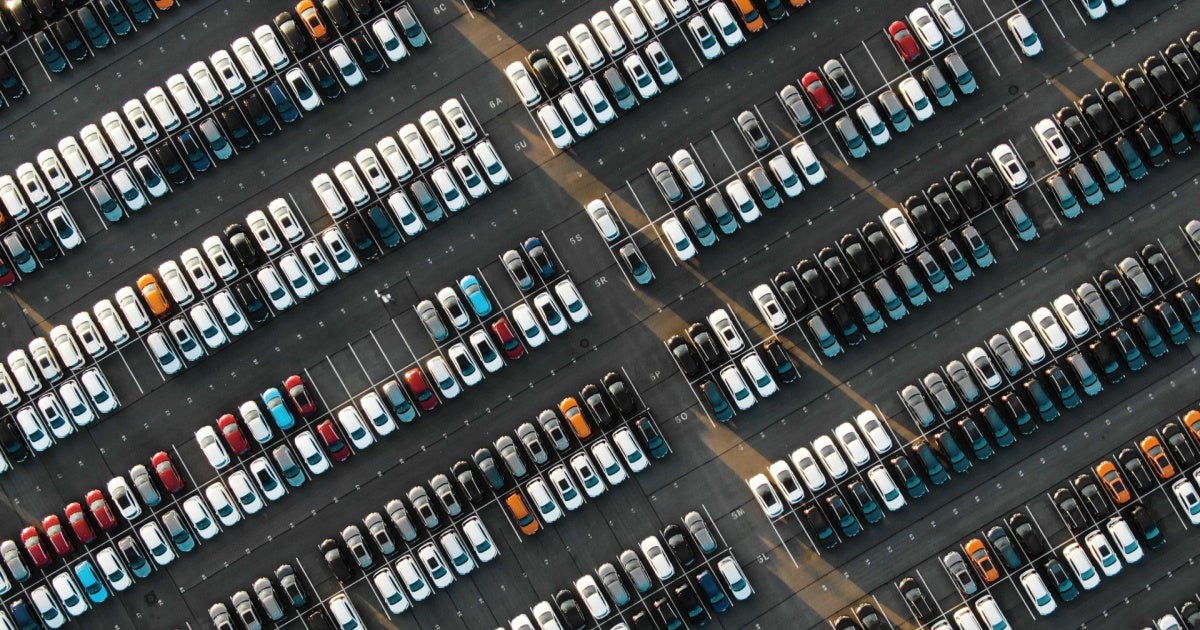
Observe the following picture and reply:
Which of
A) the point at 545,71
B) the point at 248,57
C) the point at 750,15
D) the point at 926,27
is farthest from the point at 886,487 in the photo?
the point at 248,57

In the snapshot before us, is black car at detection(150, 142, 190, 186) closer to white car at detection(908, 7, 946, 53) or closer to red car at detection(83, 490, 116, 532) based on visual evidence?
red car at detection(83, 490, 116, 532)

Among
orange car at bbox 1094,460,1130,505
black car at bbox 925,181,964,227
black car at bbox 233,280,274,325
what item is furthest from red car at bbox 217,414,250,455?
orange car at bbox 1094,460,1130,505

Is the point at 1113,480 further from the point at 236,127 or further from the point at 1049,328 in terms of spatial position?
the point at 236,127

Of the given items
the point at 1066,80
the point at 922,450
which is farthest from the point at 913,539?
the point at 1066,80

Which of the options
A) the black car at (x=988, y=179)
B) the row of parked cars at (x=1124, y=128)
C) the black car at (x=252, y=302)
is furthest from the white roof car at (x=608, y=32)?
the black car at (x=252, y=302)

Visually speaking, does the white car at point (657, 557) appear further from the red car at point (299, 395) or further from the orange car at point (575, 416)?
the red car at point (299, 395)

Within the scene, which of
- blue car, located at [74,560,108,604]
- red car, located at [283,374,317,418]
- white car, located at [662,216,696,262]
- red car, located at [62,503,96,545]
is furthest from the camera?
blue car, located at [74,560,108,604]

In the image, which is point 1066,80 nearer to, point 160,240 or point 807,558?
point 807,558

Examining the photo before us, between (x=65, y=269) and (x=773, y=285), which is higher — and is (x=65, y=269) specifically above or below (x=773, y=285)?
above
